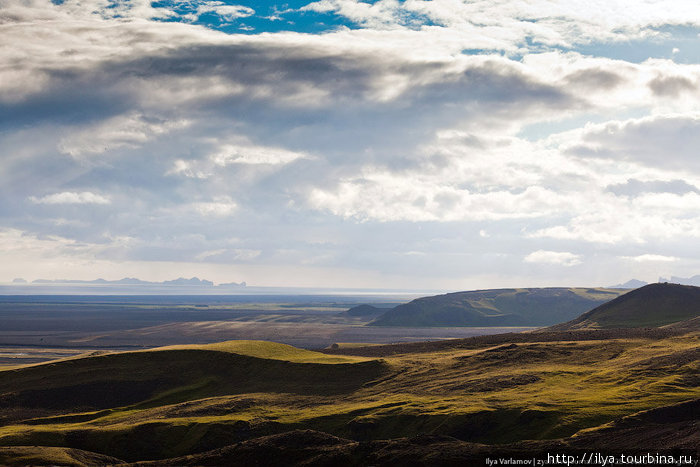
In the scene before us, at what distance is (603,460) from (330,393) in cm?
4991

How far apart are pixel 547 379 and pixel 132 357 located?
70874 mm

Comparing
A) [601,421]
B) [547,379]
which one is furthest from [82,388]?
[601,421]

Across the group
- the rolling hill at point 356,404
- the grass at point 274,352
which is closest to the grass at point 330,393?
the rolling hill at point 356,404

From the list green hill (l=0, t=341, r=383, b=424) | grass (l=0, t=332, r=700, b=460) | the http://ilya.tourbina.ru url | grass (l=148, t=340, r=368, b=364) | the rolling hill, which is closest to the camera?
the http://ilya.tourbina.ru url

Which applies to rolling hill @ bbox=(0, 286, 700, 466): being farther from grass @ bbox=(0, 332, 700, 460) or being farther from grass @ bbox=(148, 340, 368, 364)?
grass @ bbox=(148, 340, 368, 364)

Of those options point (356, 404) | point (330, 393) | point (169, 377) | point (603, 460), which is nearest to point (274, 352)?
point (169, 377)

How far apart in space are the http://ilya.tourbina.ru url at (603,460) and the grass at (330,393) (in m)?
12.0

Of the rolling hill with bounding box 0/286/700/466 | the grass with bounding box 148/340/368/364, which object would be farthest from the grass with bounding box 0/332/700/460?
the grass with bounding box 148/340/368/364

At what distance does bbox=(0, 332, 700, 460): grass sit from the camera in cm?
7450

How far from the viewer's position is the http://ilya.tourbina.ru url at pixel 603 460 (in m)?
49.8

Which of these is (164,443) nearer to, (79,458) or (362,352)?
(79,458)

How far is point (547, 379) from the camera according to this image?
92500 mm

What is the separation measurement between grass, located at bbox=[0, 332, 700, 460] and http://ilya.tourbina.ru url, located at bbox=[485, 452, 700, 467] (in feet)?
39.5

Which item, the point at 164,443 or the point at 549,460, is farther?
the point at 164,443
